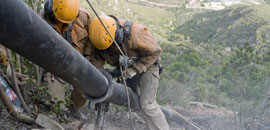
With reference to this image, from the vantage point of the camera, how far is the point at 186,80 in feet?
36.0

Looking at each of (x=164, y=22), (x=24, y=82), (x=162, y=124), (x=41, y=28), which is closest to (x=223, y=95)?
(x=162, y=124)

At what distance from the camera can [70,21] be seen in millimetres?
3014

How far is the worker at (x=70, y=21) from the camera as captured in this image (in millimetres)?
2875

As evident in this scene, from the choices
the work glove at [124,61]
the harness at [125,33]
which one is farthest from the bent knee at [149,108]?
the harness at [125,33]

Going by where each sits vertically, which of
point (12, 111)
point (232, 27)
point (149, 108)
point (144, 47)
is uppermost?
point (144, 47)

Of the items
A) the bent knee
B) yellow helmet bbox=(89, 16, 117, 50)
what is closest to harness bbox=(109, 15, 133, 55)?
yellow helmet bbox=(89, 16, 117, 50)

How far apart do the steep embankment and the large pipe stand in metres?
27.0

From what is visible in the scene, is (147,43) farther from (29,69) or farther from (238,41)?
(238,41)

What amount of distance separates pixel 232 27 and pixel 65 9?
34740 mm

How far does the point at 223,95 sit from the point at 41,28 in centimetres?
899

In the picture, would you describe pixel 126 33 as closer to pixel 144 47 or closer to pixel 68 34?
pixel 144 47

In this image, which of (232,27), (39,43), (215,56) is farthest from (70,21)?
(232,27)

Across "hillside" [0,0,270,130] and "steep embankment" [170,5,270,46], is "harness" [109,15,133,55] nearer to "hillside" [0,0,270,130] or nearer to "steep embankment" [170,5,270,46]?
"hillside" [0,0,270,130]

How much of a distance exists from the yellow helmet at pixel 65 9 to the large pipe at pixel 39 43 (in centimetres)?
139
